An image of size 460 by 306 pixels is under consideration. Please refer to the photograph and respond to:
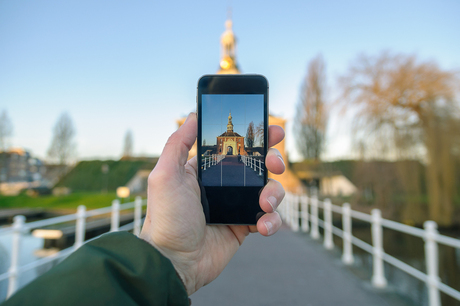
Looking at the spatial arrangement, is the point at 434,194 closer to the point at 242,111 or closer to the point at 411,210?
the point at 411,210

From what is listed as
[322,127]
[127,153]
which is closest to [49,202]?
[127,153]

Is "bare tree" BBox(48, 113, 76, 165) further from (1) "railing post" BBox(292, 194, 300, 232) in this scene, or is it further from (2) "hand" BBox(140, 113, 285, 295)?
(2) "hand" BBox(140, 113, 285, 295)

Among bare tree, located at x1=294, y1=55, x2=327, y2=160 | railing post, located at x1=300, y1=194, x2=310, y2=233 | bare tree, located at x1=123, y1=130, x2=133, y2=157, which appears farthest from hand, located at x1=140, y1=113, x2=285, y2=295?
bare tree, located at x1=123, y1=130, x2=133, y2=157

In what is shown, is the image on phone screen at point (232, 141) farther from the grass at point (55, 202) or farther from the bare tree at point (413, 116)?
the grass at point (55, 202)

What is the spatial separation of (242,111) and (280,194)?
0.38 metres

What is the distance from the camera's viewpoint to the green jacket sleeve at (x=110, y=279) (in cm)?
60

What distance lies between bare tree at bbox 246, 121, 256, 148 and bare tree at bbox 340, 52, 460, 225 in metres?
7.77

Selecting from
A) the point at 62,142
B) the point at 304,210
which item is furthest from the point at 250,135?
the point at 62,142

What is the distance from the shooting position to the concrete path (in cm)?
267

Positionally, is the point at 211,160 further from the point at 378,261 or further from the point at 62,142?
the point at 62,142

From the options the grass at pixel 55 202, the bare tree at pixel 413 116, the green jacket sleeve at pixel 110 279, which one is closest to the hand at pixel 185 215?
the green jacket sleeve at pixel 110 279

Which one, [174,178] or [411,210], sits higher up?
[174,178]

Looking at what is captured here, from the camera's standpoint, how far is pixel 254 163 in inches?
46.1

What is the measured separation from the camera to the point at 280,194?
116 cm
